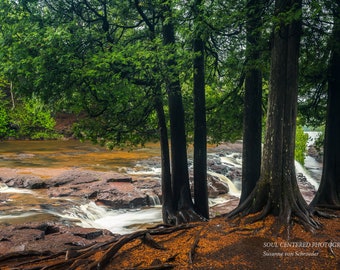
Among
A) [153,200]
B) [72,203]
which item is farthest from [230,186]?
[72,203]

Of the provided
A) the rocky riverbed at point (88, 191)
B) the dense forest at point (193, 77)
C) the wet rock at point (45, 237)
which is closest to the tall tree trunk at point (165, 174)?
the dense forest at point (193, 77)

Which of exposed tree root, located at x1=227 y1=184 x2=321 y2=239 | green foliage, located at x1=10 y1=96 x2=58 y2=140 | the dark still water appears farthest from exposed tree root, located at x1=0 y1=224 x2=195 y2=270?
green foliage, located at x1=10 y1=96 x2=58 y2=140

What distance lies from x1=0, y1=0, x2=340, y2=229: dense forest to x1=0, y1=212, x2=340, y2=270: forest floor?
0.57m

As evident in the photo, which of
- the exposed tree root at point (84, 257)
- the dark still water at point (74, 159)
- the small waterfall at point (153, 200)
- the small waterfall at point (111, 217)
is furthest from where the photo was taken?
the dark still water at point (74, 159)

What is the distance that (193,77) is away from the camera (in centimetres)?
1075

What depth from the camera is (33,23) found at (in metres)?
8.09

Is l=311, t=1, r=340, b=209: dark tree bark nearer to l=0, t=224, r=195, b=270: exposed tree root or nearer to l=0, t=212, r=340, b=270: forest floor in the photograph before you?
l=0, t=212, r=340, b=270: forest floor

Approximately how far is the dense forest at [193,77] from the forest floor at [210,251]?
0.57m

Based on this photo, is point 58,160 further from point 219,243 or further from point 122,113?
point 219,243

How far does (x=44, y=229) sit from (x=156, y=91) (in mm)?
5279

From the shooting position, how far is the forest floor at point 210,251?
222 inches

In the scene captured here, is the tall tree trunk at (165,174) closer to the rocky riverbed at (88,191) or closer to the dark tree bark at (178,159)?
the dark tree bark at (178,159)

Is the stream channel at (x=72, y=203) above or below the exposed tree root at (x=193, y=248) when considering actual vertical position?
below

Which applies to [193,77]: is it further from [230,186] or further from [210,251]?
[230,186]
